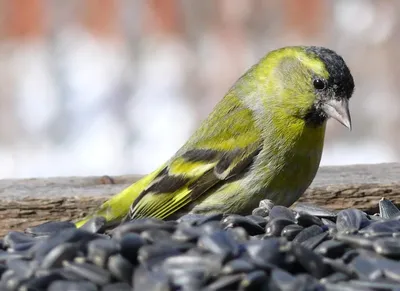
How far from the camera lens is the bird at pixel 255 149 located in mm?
4133

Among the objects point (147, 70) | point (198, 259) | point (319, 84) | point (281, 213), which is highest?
point (147, 70)

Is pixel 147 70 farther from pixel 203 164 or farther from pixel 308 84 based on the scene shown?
pixel 203 164

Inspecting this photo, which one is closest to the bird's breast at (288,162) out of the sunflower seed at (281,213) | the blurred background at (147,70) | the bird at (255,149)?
the bird at (255,149)

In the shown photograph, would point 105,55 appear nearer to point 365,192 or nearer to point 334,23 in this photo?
point 334,23

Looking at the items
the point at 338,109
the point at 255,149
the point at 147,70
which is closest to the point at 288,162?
the point at 255,149

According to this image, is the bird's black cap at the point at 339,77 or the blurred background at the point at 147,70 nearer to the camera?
the bird's black cap at the point at 339,77

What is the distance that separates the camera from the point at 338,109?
4359 mm

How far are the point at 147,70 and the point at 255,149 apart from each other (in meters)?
2.73

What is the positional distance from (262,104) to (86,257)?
1.89m

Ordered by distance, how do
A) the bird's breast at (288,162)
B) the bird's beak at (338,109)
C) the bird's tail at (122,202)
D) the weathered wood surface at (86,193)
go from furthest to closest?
the bird's beak at (338,109), the bird's breast at (288,162), the bird's tail at (122,202), the weathered wood surface at (86,193)

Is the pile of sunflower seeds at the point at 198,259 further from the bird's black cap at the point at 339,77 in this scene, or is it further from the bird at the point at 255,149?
the bird's black cap at the point at 339,77

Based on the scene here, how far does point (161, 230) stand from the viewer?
293cm

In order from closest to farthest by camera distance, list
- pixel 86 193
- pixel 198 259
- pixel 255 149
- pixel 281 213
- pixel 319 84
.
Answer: pixel 198 259 < pixel 281 213 < pixel 86 193 < pixel 255 149 < pixel 319 84

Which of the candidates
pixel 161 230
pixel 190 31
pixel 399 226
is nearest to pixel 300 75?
pixel 399 226
